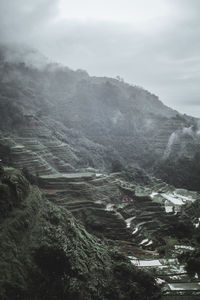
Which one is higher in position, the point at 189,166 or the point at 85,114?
the point at 85,114

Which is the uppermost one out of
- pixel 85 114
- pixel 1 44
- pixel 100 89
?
pixel 1 44

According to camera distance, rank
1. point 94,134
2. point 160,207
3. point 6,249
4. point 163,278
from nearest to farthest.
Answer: point 6,249 → point 163,278 → point 160,207 → point 94,134

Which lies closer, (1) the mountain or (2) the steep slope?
(2) the steep slope

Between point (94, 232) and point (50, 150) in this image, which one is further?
point (50, 150)

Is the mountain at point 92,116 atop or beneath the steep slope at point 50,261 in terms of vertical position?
atop

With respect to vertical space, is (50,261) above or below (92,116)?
below

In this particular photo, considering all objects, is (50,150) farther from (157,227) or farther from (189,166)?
(189,166)

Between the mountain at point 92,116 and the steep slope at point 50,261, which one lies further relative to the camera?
the mountain at point 92,116

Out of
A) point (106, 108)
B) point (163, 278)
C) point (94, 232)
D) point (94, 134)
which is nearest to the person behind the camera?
point (163, 278)

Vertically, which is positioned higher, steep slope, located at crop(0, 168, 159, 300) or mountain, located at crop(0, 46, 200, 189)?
mountain, located at crop(0, 46, 200, 189)

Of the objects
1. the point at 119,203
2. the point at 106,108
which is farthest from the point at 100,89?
the point at 119,203

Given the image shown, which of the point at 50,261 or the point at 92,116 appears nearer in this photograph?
the point at 50,261
